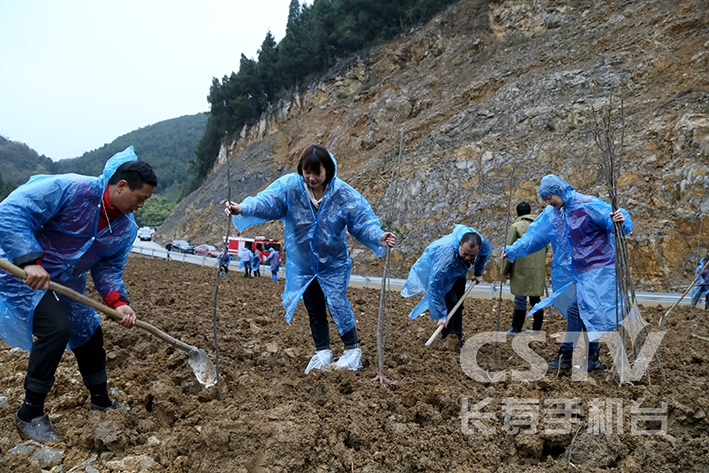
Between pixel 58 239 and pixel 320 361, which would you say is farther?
pixel 320 361

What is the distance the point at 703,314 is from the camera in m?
7.04

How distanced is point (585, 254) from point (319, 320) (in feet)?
6.78

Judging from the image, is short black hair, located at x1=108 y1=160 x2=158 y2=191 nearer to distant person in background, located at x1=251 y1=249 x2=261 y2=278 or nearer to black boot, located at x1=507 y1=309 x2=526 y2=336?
black boot, located at x1=507 y1=309 x2=526 y2=336

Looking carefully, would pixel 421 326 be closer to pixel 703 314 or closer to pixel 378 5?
pixel 703 314

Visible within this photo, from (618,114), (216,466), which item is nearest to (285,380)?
(216,466)

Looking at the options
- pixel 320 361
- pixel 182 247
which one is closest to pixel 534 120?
pixel 320 361

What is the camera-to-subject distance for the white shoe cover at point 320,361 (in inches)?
130

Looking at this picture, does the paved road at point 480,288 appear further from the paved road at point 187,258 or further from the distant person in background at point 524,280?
the distant person in background at point 524,280

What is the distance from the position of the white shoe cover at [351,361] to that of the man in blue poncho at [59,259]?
1399mm

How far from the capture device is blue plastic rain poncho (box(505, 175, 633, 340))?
137 inches

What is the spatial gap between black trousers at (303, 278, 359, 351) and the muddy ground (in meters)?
0.23

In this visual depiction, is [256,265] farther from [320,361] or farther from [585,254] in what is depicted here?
[585,254]

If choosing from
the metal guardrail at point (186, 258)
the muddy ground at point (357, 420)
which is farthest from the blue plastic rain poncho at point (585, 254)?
the metal guardrail at point (186, 258)

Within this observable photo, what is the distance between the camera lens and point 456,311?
180 inches
